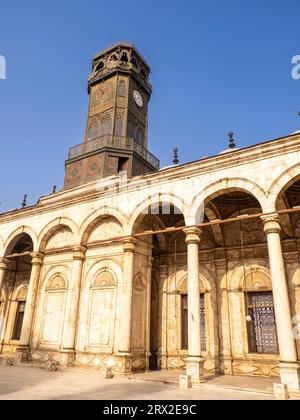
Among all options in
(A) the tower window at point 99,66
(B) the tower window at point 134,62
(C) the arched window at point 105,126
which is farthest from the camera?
(A) the tower window at point 99,66

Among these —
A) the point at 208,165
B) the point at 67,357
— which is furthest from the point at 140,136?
the point at 67,357

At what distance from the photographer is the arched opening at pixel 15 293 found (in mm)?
18375

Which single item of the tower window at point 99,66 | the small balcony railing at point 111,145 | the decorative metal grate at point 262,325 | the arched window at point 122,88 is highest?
the tower window at point 99,66

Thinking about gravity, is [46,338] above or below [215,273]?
below

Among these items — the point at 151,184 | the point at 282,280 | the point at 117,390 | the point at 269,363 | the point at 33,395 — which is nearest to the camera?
the point at 33,395

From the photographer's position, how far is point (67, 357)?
13.3 meters

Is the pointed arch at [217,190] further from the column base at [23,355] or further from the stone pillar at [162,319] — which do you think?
the column base at [23,355]

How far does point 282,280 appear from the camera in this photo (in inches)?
385

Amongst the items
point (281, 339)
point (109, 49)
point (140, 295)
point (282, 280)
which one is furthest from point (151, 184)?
point (109, 49)

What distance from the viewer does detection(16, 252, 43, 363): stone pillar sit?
14797 millimetres

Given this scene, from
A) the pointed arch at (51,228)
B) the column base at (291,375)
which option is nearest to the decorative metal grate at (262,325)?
the column base at (291,375)

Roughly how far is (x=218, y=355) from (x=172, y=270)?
4.26 m

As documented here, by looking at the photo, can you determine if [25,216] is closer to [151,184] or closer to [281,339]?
[151,184]

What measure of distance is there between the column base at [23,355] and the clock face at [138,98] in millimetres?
14933
